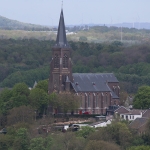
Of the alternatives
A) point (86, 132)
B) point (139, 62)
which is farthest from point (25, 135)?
point (139, 62)

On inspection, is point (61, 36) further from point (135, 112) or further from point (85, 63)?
point (85, 63)

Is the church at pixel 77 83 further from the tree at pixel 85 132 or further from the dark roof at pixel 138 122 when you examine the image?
the tree at pixel 85 132

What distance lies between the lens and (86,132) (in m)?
75.6

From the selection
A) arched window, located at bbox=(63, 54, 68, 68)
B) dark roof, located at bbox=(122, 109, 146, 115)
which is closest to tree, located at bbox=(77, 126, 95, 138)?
dark roof, located at bbox=(122, 109, 146, 115)

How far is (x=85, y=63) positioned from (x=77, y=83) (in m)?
45.6

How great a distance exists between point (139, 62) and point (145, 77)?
18.8 metres

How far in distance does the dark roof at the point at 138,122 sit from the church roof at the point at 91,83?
37.6 ft

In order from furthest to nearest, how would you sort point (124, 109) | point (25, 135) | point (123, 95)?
1. point (123, 95)
2. point (124, 109)
3. point (25, 135)

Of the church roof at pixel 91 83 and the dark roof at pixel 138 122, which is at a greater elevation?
the church roof at pixel 91 83

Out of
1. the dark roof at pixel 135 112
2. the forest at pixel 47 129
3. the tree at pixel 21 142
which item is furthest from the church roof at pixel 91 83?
the tree at pixel 21 142

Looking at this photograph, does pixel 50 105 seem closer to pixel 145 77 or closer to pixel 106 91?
pixel 106 91

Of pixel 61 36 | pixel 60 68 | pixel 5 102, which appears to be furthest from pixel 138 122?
pixel 61 36

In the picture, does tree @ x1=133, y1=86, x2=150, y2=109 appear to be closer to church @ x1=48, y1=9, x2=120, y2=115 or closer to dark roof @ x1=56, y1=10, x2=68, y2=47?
church @ x1=48, y1=9, x2=120, y2=115

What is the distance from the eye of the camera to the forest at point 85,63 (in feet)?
395
